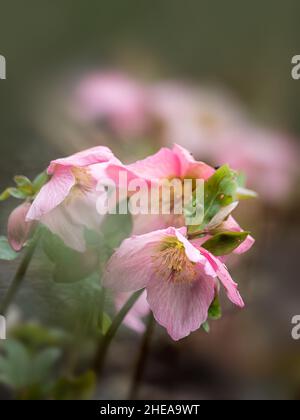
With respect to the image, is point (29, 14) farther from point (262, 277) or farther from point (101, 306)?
point (101, 306)

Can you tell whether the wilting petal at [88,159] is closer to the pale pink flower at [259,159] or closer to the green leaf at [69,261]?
the green leaf at [69,261]

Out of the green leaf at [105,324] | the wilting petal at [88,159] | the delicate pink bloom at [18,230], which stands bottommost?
the green leaf at [105,324]

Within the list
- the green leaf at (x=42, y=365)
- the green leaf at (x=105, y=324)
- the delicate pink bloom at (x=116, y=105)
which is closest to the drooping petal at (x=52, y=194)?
the green leaf at (x=105, y=324)

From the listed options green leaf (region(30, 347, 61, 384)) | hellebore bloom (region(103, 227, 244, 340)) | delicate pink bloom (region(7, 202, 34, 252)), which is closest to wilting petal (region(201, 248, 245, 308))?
hellebore bloom (region(103, 227, 244, 340))

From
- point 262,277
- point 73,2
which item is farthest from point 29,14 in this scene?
point 262,277

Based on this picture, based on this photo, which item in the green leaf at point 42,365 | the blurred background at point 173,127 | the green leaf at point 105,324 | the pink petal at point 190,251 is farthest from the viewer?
the blurred background at point 173,127

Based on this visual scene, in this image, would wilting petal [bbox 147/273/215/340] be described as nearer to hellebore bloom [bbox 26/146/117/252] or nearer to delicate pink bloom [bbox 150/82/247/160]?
hellebore bloom [bbox 26/146/117/252]
